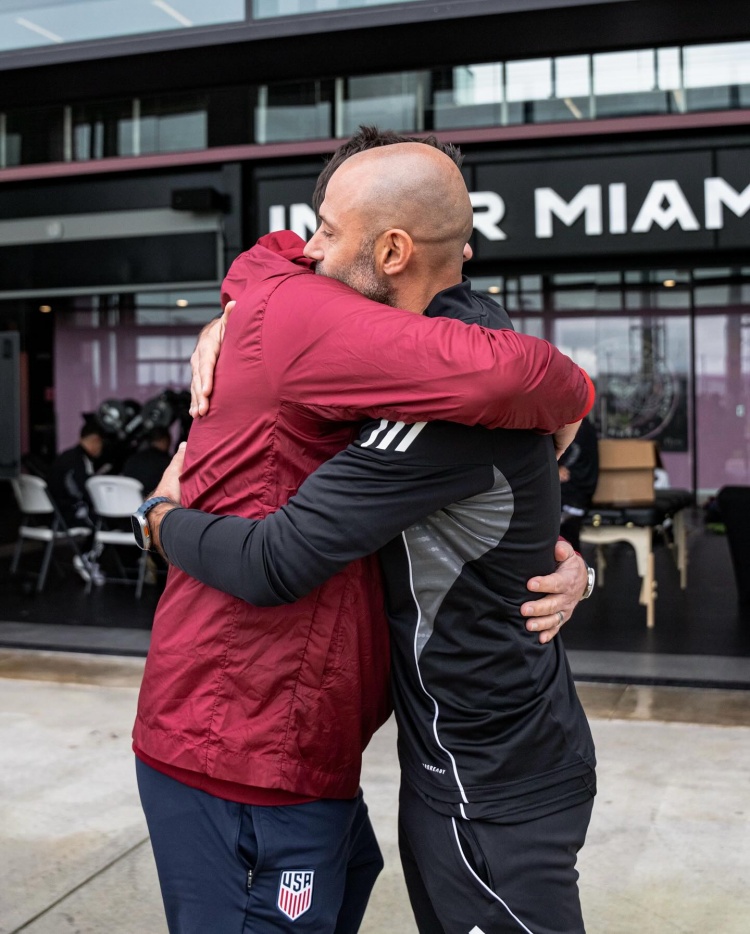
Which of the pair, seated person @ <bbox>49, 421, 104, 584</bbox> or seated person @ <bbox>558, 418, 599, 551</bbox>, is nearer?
seated person @ <bbox>558, 418, 599, 551</bbox>

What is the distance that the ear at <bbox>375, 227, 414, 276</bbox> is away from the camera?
1.32m

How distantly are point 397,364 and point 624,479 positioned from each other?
20.6ft

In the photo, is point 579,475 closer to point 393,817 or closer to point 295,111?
point 295,111

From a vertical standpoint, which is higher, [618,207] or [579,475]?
[618,207]

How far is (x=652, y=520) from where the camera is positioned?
6.95 meters

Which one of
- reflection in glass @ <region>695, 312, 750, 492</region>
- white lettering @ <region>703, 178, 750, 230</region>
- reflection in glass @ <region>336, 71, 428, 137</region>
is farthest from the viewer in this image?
reflection in glass @ <region>695, 312, 750, 492</region>

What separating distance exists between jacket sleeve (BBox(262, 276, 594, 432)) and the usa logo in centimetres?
64

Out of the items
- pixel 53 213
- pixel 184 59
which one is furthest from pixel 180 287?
pixel 184 59

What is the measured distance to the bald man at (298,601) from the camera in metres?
1.28

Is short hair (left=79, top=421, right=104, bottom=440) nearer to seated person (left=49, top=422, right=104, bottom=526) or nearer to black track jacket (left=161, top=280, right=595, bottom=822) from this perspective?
seated person (left=49, top=422, right=104, bottom=526)

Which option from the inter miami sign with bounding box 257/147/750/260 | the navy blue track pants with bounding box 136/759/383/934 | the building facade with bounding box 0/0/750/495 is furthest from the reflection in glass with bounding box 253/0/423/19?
the navy blue track pants with bounding box 136/759/383/934

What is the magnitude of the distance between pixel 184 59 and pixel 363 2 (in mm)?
1549

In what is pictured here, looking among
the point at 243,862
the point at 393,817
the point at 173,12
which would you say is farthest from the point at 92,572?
the point at 243,862

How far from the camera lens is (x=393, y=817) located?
3.47m
